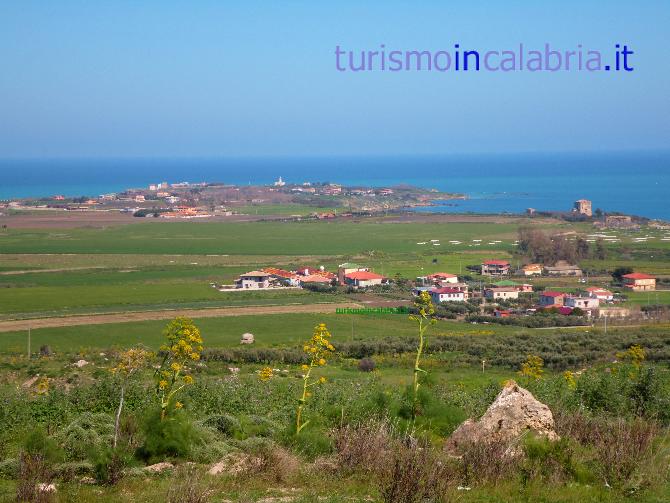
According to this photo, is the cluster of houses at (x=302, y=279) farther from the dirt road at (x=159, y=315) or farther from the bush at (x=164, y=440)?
the bush at (x=164, y=440)

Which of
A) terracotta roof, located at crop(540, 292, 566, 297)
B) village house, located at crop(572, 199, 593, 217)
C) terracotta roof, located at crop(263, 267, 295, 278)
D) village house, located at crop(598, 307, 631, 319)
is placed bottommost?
village house, located at crop(598, 307, 631, 319)

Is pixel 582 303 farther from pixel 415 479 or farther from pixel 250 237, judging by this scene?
pixel 250 237

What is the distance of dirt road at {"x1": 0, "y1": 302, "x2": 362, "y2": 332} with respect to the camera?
27578mm

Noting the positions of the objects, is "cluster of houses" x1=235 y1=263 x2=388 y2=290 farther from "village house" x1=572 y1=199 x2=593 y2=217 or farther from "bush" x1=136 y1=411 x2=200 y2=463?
"village house" x1=572 y1=199 x2=593 y2=217

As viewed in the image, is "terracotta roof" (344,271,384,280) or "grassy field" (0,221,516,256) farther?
"grassy field" (0,221,516,256)

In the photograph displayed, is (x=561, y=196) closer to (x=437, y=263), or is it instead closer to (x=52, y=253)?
(x=437, y=263)

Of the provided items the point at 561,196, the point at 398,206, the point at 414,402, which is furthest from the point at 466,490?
the point at 561,196

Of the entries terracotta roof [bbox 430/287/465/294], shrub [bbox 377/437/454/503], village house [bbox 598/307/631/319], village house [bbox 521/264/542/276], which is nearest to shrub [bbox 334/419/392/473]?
shrub [bbox 377/437/454/503]

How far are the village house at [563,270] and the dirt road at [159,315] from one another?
13124 millimetres

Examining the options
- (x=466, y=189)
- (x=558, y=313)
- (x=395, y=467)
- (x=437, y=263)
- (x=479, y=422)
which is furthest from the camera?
(x=466, y=189)

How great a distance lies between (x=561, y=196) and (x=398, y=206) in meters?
21.7

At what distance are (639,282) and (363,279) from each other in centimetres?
1117

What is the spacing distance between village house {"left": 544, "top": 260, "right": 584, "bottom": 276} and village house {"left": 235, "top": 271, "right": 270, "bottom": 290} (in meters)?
13.5

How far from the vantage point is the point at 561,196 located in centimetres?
9806
